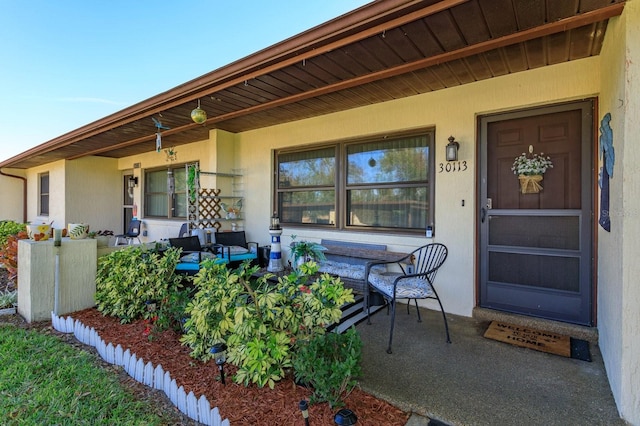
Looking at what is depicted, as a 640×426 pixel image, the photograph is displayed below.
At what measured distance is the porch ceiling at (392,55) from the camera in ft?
6.85

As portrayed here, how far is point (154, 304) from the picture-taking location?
2820 mm

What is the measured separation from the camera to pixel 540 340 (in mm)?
2730

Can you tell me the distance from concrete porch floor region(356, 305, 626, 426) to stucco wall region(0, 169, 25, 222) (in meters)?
13.1

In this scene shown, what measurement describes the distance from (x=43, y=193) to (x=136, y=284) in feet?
32.7

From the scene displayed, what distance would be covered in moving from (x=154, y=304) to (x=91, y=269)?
1155mm

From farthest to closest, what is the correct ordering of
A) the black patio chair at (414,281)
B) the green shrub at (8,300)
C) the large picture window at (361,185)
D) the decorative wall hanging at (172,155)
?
the decorative wall hanging at (172,155), the large picture window at (361,185), the green shrub at (8,300), the black patio chair at (414,281)

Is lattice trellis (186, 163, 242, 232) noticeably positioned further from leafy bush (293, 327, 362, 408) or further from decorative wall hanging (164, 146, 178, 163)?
leafy bush (293, 327, 362, 408)

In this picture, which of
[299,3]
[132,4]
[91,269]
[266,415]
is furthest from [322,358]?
[132,4]

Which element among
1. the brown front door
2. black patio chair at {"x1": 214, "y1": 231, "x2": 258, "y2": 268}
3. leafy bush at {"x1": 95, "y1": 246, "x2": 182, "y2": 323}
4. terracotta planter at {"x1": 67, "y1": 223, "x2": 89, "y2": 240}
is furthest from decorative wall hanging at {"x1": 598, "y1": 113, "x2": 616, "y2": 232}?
terracotta planter at {"x1": 67, "y1": 223, "x2": 89, "y2": 240}

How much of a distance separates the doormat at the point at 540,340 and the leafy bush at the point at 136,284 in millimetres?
3096

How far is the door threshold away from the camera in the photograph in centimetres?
274

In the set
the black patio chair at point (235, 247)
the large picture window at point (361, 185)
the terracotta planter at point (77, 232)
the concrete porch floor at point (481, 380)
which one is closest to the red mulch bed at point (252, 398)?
the concrete porch floor at point (481, 380)

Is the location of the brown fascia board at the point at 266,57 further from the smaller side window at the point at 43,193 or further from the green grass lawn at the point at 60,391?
the smaller side window at the point at 43,193

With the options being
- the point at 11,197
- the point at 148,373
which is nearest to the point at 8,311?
the point at 148,373
